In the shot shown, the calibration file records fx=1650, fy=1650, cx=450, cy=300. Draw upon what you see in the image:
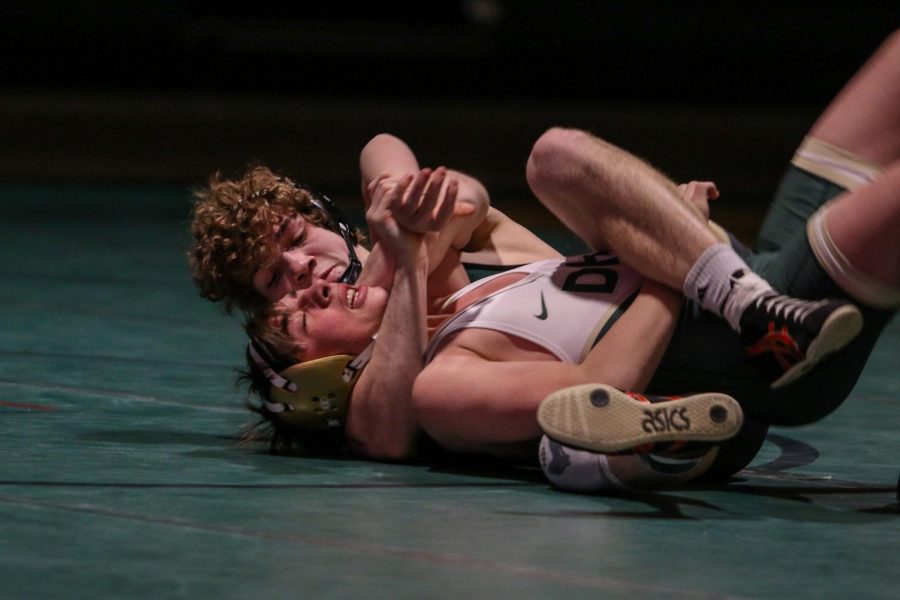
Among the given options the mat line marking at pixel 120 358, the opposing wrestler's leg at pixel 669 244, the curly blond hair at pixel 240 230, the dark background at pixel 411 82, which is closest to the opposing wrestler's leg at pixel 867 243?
the opposing wrestler's leg at pixel 669 244

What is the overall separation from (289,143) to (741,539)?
7.81 meters

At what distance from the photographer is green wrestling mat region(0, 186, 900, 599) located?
94.7 inches

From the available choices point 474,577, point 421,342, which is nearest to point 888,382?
point 421,342

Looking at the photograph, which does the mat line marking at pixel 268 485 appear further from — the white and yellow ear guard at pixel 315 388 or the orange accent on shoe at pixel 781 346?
the orange accent on shoe at pixel 781 346

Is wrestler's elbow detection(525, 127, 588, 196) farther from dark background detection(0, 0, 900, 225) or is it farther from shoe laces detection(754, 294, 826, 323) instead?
dark background detection(0, 0, 900, 225)

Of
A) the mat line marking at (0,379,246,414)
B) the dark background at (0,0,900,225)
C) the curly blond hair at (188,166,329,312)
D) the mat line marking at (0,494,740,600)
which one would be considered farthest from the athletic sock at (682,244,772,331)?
the dark background at (0,0,900,225)

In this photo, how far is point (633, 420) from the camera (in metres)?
2.85

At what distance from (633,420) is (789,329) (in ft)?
1.03

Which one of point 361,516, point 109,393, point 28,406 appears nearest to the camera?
point 361,516

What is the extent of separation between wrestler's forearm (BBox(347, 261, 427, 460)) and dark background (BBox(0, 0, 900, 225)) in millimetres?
6411

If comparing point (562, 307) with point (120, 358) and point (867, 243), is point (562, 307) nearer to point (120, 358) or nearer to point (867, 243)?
point (867, 243)

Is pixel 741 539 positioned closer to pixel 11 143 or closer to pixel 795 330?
pixel 795 330

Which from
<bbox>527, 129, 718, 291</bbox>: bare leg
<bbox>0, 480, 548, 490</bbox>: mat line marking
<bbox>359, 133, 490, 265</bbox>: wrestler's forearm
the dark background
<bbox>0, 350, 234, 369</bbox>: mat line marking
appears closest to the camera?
<bbox>0, 480, 548, 490</bbox>: mat line marking

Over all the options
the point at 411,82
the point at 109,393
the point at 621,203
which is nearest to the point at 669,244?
the point at 621,203
